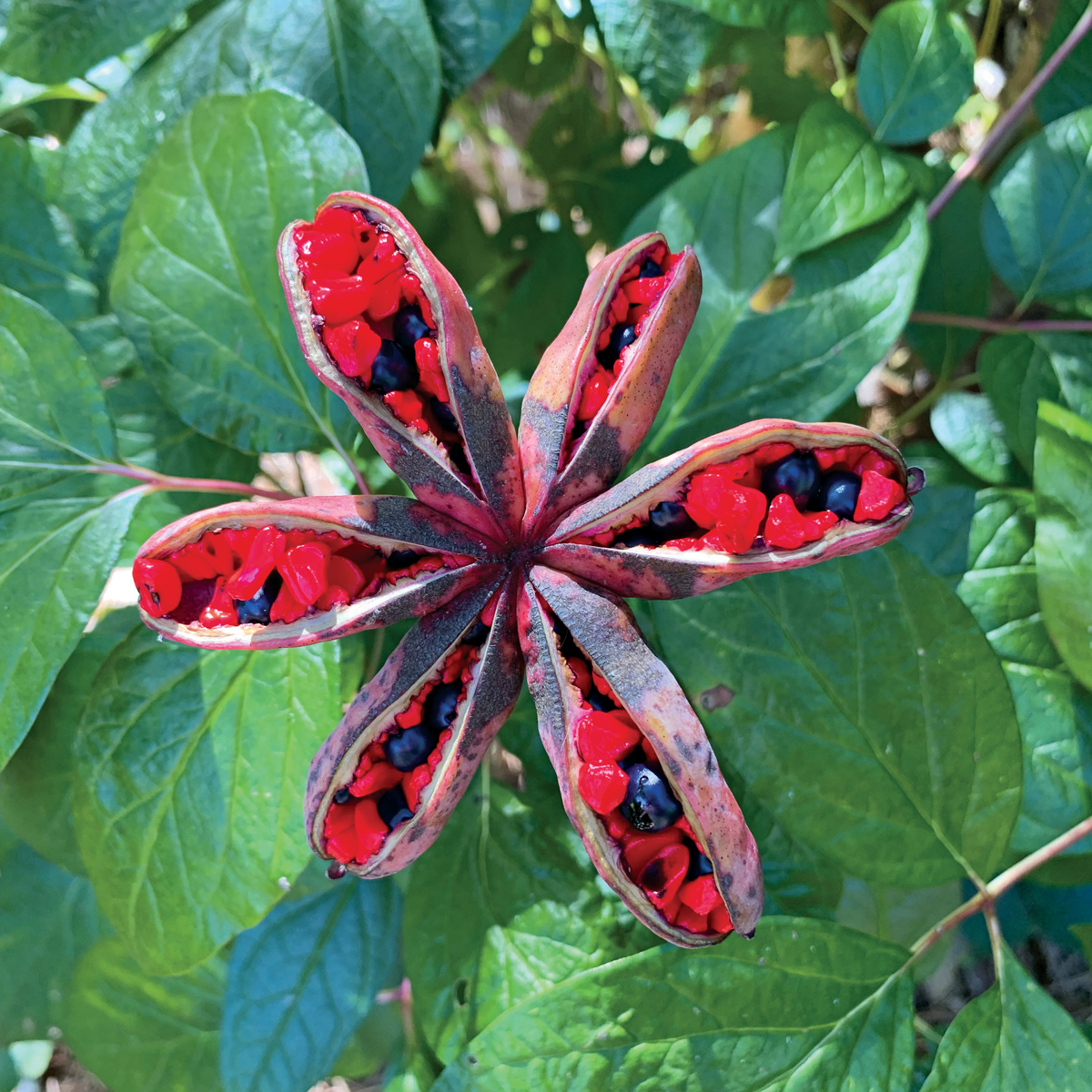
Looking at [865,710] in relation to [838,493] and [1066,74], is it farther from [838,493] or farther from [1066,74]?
[1066,74]

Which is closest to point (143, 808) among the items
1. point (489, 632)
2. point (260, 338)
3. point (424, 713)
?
point (424, 713)

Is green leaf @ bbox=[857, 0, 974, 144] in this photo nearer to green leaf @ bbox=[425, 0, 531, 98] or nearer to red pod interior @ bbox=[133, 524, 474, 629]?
green leaf @ bbox=[425, 0, 531, 98]

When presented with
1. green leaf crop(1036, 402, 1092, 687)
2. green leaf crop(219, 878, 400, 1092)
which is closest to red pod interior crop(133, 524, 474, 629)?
green leaf crop(219, 878, 400, 1092)

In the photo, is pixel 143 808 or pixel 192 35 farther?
pixel 192 35

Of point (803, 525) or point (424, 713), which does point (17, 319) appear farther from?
point (803, 525)

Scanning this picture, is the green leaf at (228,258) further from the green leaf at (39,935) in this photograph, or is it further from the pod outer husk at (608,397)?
the green leaf at (39,935)

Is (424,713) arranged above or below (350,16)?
below

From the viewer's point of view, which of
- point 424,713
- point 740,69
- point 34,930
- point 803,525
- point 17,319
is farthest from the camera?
point 740,69

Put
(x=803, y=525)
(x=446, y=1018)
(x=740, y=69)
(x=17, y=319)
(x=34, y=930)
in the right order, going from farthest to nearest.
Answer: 1. (x=740, y=69)
2. (x=34, y=930)
3. (x=446, y=1018)
4. (x=17, y=319)
5. (x=803, y=525)
